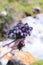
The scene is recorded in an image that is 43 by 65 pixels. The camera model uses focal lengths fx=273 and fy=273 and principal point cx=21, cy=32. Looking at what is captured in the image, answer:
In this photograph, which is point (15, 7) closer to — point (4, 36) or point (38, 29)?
point (38, 29)

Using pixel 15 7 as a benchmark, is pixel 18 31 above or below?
below

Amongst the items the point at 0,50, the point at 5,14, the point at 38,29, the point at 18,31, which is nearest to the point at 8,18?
the point at 5,14

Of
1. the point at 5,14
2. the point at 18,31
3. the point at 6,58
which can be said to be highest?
the point at 5,14

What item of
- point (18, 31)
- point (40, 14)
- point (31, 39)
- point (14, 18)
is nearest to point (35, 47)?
point (31, 39)

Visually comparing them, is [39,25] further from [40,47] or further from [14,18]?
[40,47]

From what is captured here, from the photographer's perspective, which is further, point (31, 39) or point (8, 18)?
point (8, 18)

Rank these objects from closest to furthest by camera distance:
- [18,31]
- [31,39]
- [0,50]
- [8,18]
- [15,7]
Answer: [18,31], [0,50], [31,39], [8,18], [15,7]

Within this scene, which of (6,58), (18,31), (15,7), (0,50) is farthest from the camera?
(15,7)

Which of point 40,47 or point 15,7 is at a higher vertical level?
point 15,7

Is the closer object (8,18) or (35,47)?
(35,47)
